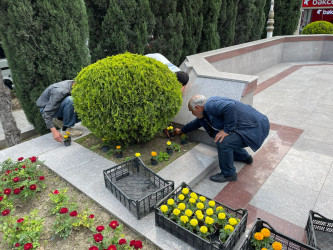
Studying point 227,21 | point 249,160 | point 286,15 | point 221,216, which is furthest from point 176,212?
point 286,15

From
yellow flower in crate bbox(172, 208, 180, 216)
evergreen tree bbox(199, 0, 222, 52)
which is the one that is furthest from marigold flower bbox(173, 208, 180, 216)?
evergreen tree bbox(199, 0, 222, 52)

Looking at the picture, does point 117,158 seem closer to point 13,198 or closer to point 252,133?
point 13,198

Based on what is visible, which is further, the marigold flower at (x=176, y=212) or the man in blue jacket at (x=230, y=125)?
the man in blue jacket at (x=230, y=125)

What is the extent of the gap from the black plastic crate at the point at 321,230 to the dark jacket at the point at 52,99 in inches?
155

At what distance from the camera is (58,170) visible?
3625 mm

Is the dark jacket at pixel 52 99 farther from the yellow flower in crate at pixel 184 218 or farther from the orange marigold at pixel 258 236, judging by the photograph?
the orange marigold at pixel 258 236

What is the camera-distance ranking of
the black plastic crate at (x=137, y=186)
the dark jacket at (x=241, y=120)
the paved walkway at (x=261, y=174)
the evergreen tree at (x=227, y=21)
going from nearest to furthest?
the black plastic crate at (x=137, y=186) → the paved walkway at (x=261, y=174) → the dark jacket at (x=241, y=120) → the evergreen tree at (x=227, y=21)

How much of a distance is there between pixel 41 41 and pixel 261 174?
4727mm

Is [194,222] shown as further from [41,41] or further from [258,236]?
[41,41]

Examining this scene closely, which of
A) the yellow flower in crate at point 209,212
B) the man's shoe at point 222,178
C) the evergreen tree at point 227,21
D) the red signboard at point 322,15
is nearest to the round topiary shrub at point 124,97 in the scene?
the man's shoe at point 222,178

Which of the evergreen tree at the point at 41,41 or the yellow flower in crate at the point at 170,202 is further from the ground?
the evergreen tree at the point at 41,41

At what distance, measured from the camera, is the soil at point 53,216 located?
8.35 feet

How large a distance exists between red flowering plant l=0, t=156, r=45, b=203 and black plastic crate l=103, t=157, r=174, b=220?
94 centimetres

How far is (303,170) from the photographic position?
12.5ft
